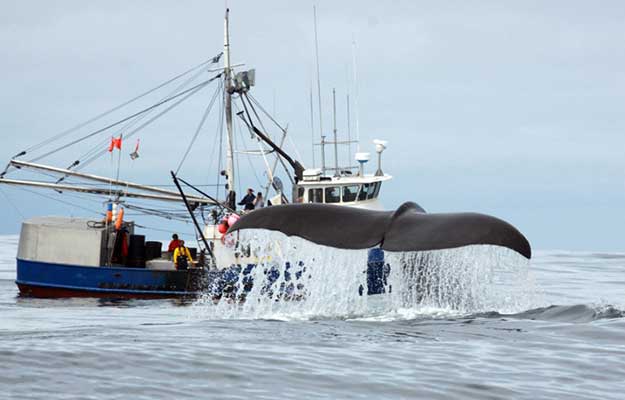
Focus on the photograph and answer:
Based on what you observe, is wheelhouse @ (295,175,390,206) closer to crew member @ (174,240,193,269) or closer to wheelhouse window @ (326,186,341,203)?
wheelhouse window @ (326,186,341,203)

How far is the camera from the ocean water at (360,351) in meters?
8.54

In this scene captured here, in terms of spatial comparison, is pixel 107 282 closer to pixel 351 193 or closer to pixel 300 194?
pixel 300 194

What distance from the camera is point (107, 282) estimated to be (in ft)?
98.5

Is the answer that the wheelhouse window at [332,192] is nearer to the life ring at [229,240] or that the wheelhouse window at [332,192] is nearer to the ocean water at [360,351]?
the life ring at [229,240]

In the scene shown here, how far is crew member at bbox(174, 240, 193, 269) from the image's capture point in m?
30.9

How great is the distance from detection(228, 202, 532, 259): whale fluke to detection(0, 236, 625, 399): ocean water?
362 millimetres

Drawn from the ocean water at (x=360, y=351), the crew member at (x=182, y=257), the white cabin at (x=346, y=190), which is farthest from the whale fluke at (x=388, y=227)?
the crew member at (x=182, y=257)

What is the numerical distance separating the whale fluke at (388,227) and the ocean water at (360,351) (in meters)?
0.36

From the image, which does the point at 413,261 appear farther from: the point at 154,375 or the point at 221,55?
the point at 221,55

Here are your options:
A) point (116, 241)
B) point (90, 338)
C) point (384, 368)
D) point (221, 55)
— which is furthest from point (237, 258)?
point (384, 368)

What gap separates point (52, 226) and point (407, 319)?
19691mm

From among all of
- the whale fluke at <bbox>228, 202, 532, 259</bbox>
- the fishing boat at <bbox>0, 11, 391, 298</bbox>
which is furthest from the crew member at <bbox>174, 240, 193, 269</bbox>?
the whale fluke at <bbox>228, 202, 532, 259</bbox>

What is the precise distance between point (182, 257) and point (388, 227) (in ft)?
67.3

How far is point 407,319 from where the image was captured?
13.5 m
